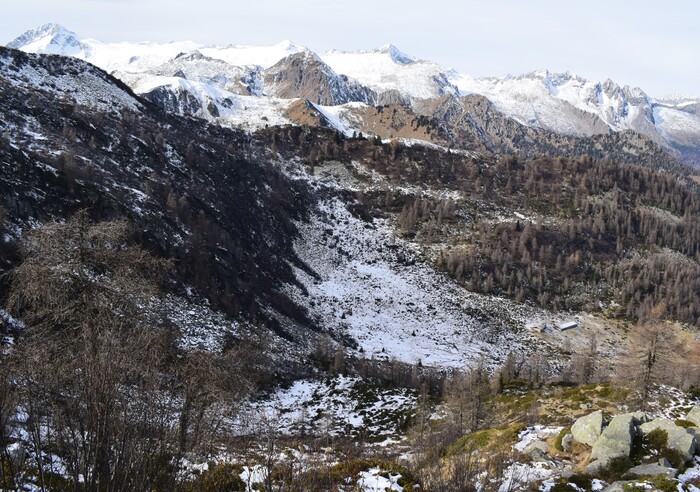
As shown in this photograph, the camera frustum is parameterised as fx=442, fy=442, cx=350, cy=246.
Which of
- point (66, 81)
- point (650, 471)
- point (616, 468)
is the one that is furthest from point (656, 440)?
point (66, 81)

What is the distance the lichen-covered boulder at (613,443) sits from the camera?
653 inches

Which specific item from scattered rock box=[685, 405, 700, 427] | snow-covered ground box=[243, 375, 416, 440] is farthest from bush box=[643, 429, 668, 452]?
snow-covered ground box=[243, 375, 416, 440]

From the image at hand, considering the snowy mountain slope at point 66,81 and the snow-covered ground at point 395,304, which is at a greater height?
the snowy mountain slope at point 66,81

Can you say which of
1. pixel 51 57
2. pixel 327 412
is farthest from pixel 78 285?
pixel 51 57

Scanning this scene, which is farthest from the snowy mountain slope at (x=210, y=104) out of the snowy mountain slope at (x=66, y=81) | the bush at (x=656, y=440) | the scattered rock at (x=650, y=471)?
the scattered rock at (x=650, y=471)

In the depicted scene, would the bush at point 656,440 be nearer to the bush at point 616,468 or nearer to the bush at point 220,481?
the bush at point 616,468

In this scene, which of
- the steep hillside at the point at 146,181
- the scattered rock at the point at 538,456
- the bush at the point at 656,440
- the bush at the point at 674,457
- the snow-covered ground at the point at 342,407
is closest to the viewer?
the bush at the point at 674,457

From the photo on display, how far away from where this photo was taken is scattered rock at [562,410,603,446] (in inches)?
757

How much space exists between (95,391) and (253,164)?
104 metres

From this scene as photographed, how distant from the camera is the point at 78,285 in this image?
10.2 m

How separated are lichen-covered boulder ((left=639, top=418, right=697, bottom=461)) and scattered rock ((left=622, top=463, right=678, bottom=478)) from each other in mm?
2007

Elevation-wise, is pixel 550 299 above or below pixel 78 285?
below

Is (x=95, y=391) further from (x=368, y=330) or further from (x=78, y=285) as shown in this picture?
(x=368, y=330)

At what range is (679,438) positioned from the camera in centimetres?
1686
